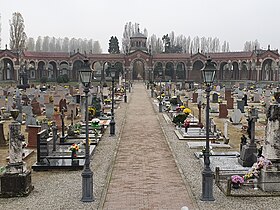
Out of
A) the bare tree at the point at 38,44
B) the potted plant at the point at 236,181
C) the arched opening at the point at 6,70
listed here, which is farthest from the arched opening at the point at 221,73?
the bare tree at the point at 38,44

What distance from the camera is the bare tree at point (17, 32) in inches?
2869

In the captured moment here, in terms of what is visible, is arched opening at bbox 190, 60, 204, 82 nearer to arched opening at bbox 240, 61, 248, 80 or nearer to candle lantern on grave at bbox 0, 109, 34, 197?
arched opening at bbox 240, 61, 248, 80

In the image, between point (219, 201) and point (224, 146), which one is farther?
point (224, 146)

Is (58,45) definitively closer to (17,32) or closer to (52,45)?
(52,45)

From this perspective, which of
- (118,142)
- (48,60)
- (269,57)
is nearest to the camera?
(118,142)

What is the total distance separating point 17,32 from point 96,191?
68056 mm

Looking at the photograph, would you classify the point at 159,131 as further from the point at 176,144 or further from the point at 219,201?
the point at 219,201

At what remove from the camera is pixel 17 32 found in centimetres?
7319

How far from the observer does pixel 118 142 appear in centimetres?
1739

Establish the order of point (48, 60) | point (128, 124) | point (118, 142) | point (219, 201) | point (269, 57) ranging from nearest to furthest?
point (219, 201) < point (118, 142) < point (128, 124) < point (269, 57) < point (48, 60)

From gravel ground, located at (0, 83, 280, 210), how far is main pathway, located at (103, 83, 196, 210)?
0.86 feet

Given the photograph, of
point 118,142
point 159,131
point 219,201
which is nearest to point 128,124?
point 159,131

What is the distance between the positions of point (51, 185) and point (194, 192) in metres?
4.04

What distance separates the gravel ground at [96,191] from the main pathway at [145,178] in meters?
0.26
